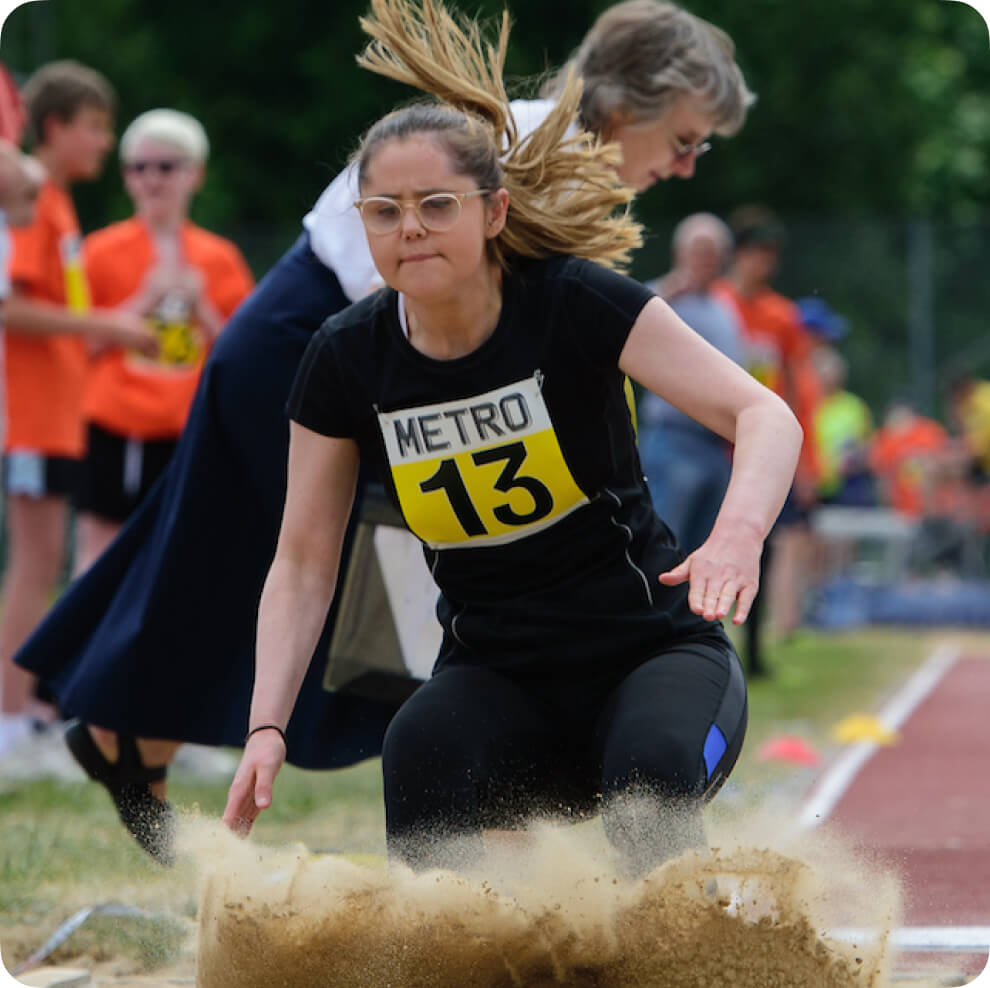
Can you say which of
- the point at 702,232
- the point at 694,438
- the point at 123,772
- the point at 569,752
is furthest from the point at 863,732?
the point at 569,752

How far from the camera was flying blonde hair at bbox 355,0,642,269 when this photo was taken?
301 cm

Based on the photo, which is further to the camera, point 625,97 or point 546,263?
point 625,97

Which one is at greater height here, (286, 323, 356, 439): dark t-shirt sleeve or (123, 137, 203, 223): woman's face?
(286, 323, 356, 439): dark t-shirt sleeve

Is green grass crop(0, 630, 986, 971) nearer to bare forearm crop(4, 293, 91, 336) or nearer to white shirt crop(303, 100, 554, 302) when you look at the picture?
white shirt crop(303, 100, 554, 302)

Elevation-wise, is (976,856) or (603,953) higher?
(603,953)

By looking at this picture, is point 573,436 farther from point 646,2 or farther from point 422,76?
point 646,2

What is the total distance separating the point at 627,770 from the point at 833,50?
950 inches

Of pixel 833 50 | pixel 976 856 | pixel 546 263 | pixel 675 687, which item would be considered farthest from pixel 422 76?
pixel 833 50

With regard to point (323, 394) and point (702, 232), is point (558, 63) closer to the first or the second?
point (702, 232)

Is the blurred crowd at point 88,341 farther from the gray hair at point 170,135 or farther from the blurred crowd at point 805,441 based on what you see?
the blurred crowd at point 805,441

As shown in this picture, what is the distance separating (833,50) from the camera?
25234 millimetres

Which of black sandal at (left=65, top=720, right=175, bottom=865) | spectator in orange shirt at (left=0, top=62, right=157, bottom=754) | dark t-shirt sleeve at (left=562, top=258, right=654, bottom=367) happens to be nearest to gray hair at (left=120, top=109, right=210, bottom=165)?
spectator in orange shirt at (left=0, top=62, right=157, bottom=754)

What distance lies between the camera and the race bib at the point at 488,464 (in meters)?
2.94

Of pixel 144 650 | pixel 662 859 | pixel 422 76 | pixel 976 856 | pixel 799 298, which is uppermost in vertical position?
pixel 422 76
